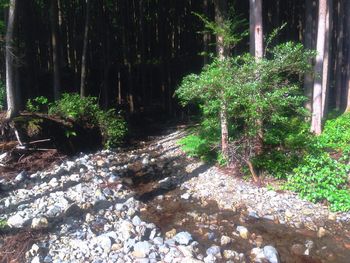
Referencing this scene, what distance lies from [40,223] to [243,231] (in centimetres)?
397

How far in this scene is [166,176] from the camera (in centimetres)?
1081

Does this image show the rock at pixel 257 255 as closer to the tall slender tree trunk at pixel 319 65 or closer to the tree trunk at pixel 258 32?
the tree trunk at pixel 258 32

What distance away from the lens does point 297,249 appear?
654 centimetres

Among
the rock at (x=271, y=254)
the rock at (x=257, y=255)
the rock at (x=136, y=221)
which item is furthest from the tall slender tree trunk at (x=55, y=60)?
the rock at (x=271, y=254)

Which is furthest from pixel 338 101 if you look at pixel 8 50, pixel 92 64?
pixel 92 64

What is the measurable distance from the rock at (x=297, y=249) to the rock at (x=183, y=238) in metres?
1.87

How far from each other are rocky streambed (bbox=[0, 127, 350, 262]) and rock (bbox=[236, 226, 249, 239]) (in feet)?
0.07

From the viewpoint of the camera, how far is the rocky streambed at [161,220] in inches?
244

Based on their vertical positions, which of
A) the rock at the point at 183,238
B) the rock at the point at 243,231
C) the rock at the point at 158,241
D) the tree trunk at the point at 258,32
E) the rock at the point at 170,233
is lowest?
the rock at the point at 243,231

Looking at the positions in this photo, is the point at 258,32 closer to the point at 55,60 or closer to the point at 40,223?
the point at 40,223

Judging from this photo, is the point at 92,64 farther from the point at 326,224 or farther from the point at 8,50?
the point at 326,224

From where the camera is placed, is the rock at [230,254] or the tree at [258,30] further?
the tree at [258,30]

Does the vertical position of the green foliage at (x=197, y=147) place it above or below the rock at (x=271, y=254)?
above

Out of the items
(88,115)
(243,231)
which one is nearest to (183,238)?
(243,231)
